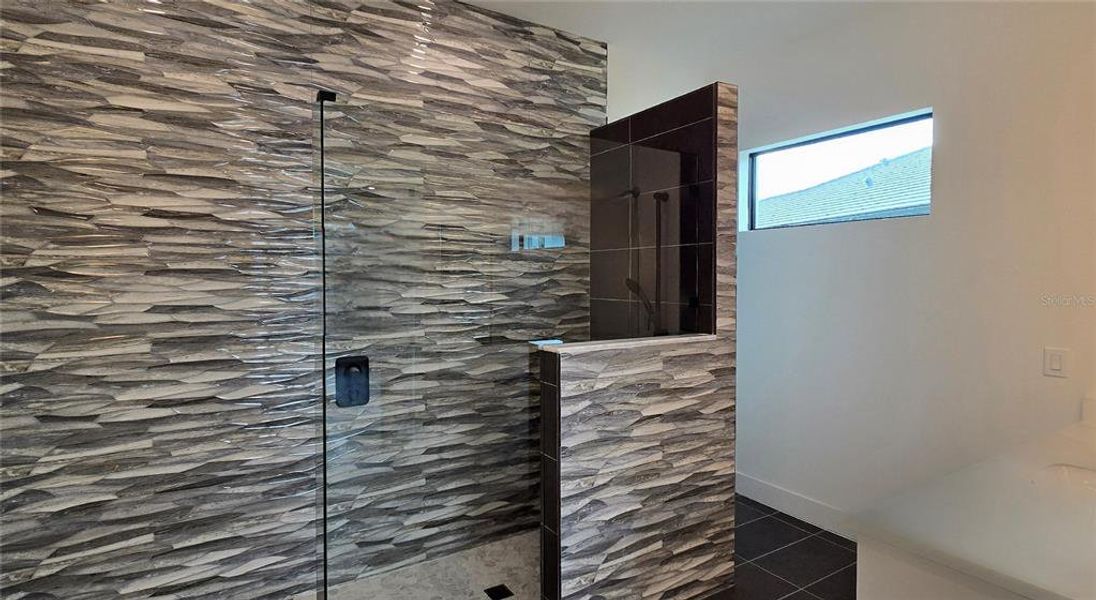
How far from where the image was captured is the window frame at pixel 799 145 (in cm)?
254

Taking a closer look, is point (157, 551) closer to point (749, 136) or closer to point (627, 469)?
point (627, 469)

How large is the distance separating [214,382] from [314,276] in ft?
1.81

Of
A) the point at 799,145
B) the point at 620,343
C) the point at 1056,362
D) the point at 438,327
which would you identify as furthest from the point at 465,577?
the point at 799,145

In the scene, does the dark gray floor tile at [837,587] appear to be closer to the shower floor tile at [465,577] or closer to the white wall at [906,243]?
the white wall at [906,243]

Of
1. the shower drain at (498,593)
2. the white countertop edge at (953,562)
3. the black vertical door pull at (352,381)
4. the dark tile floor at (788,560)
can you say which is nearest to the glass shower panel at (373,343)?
the black vertical door pull at (352,381)

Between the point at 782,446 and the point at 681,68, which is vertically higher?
the point at 681,68

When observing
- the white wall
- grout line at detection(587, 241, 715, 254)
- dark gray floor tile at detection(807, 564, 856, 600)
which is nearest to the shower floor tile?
dark gray floor tile at detection(807, 564, 856, 600)

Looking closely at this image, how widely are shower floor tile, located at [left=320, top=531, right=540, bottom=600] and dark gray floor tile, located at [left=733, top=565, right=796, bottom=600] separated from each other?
879 millimetres

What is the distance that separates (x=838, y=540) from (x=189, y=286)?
10.3ft

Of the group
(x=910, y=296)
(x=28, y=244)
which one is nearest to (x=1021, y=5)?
(x=910, y=296)

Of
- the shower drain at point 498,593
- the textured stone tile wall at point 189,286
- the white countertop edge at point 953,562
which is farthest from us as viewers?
the shower drain at point 498,593

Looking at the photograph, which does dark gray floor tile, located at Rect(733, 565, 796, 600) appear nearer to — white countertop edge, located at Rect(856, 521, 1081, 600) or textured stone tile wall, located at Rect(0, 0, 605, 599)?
textured stone tile wall, located at Rect(0, 0, 605, 599)

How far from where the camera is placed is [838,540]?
108 inches

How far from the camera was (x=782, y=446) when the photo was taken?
3.11 m
